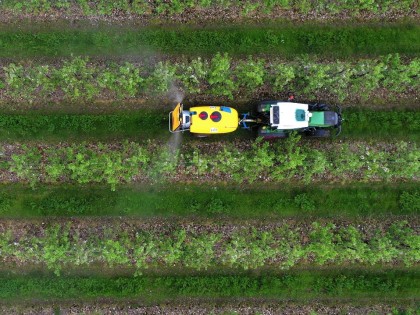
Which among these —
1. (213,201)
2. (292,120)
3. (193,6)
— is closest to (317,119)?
(292,120)

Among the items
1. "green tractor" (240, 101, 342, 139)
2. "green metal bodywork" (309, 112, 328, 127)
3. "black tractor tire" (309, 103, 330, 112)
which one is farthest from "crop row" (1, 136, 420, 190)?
"black tractor tire" (309, 103, 330, 112)

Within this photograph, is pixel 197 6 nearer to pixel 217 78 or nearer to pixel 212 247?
pixel 217 78

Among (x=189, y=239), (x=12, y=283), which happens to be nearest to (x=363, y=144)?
(x=189, y=239)

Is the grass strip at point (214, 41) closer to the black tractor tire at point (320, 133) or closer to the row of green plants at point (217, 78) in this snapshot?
the row of green plants at point (217, 78)

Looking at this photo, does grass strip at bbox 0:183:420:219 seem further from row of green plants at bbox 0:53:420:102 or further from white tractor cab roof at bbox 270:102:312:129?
row of green plants at bbox 0:53:420:102

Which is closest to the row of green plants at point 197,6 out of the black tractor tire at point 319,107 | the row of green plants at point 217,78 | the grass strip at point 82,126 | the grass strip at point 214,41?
the grass strip at point 214,41

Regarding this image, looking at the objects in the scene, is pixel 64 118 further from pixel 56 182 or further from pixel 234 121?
pixel 234 121
